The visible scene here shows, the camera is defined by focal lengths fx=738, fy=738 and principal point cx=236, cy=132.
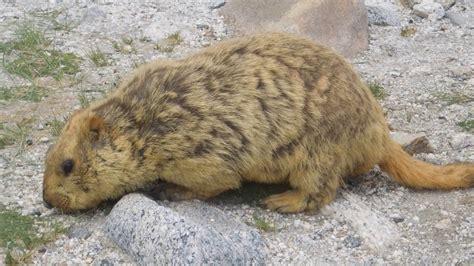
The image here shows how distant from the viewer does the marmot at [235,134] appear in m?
5.76

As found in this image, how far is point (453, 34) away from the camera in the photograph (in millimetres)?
9406

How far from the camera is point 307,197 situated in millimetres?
6086

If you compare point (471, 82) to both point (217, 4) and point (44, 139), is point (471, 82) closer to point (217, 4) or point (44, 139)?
point (217, 4)

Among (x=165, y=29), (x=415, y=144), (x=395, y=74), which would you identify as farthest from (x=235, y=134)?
(x=165, y=29)

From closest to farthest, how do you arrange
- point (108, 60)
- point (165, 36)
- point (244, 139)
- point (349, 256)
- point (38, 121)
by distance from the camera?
point (349, 256) < point (244, 139) < point (38, 121) < point (108, 60) < point (165, 36)

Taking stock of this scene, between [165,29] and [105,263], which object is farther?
[165,29]

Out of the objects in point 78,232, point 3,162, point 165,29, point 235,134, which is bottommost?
point 3,162

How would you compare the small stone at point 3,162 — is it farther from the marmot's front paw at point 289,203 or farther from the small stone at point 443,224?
the small stone at point 443,224

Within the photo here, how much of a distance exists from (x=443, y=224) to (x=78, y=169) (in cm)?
288

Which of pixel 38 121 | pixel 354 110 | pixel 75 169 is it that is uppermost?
pixel 354 110

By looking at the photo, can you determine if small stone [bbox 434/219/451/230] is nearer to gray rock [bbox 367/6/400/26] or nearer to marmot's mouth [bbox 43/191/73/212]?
marmot's mouth [bbox 43/191/73/212]

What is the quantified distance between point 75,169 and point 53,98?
7.65 ft

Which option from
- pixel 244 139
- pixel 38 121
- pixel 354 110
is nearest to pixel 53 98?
pixel 38 121

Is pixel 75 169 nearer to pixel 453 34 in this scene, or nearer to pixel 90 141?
pixel 90 141
